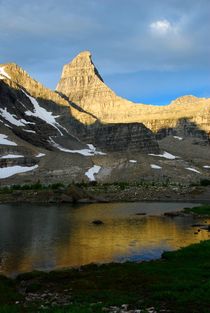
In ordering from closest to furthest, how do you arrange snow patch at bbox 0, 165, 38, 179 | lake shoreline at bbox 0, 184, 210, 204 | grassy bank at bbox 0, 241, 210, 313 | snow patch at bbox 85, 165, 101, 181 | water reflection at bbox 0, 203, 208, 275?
grassy bank at bbox 0, 241, 210, 313, water reflection at bbox 0, 203, 208, 275, lake shoreline at bbox 0, 184, 210, 204, snow patch at bbox 85, 165, 101, 181, snow patch at bbox 0, 165, 38, 179

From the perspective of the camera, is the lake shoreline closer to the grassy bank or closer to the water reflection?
the water reflection

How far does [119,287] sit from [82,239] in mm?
28315

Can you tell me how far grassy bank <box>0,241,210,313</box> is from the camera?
961 inches

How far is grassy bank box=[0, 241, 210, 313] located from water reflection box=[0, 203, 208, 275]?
231 inches

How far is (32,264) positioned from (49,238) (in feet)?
52.9

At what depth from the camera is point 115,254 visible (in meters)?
47.3

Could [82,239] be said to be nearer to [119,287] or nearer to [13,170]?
[119,287]

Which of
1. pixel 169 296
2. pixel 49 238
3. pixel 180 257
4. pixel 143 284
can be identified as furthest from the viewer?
pixel 49 238

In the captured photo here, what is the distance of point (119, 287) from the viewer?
29.9 meters

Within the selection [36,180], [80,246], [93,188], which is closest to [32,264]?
[80,246]

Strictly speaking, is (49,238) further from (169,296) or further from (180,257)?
(169,296)

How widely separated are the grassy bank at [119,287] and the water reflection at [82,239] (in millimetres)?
5866

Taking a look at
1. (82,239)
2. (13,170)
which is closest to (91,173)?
(13,170)

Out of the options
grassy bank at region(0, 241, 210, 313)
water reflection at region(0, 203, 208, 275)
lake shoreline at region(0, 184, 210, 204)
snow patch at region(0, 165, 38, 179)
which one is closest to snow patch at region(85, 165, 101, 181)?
snow patch at region(0, 165, 38, 179)
